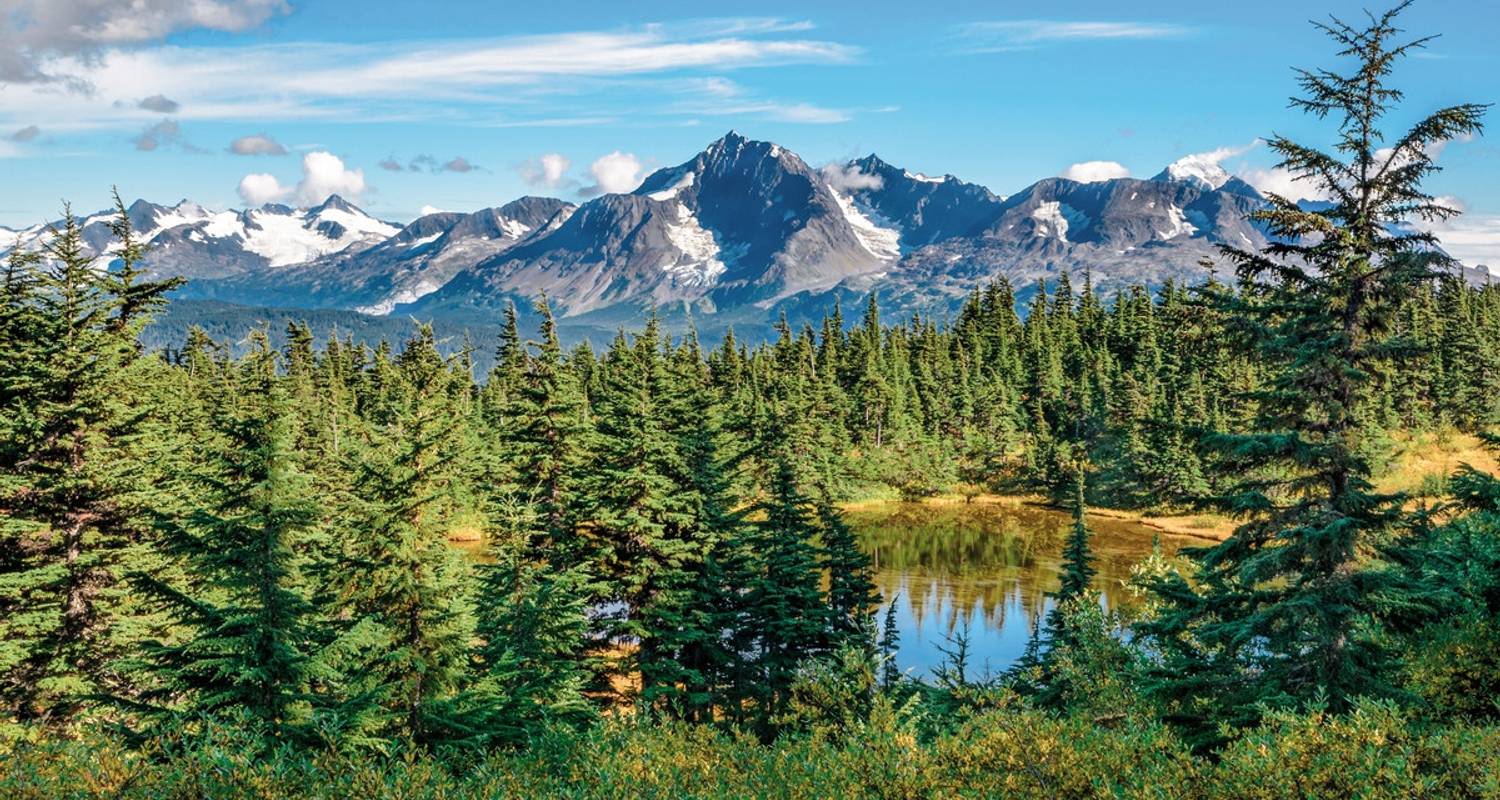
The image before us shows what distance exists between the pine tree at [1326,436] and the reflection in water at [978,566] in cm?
1927

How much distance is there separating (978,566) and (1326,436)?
4560 cm

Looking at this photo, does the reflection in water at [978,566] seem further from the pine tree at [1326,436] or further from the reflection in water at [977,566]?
the pine tree at [1326,436]

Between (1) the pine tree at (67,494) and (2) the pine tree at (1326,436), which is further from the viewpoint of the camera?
(1) the pine tree at (67,494)

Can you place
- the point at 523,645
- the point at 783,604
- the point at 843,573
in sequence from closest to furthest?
the point at 523,645, the point at 783,604, the point at 843,573

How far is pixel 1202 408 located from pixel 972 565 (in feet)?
100

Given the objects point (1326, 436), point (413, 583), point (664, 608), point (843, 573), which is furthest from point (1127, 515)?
point (413, 583)

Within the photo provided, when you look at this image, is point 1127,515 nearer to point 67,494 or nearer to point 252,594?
point 252,594

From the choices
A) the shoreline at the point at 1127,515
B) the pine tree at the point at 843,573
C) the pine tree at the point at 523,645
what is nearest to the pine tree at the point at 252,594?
the pine tree at the point at 523,645

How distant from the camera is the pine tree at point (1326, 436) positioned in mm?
15570

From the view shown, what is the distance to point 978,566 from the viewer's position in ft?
197

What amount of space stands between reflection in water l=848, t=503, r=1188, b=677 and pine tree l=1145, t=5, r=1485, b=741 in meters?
19.3

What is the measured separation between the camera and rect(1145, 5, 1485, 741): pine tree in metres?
15.6

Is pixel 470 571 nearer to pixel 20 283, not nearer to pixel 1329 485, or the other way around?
pixel 20 283

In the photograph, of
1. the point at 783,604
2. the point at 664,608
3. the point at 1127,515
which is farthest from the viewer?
the point at 1127,515
